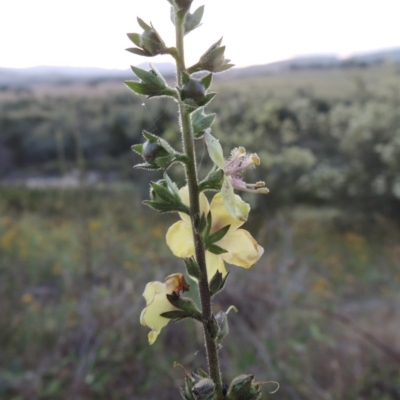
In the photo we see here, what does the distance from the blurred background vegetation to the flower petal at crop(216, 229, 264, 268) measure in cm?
50

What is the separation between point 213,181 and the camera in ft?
3.01

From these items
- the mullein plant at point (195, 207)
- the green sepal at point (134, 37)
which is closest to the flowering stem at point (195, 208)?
the mullein plant at point (195, 207)

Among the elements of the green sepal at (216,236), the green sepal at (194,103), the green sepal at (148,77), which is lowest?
the green sepal at (216,236)

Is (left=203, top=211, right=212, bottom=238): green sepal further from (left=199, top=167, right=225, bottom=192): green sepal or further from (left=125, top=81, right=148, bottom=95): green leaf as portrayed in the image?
(left=125, top=81, right=148, bottom=95): green leaf

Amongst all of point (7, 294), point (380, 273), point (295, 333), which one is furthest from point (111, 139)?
point (295, 333)

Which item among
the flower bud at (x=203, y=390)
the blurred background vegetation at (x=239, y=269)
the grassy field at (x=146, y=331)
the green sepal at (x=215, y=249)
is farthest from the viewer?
the blurred background vegetation at (x=239, y=269)

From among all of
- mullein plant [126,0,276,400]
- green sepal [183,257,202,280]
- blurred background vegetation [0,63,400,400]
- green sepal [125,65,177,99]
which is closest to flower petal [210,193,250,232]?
mullein plant [126,0,276,400]

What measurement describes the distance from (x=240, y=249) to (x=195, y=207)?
0.14m

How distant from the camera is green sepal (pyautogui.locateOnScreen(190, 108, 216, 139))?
924mm

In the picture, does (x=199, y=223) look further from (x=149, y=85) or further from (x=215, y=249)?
(x=149, y=85)

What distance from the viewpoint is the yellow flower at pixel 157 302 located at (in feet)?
3.14

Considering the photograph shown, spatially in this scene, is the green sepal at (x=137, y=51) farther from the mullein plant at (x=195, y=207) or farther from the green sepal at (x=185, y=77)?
the green sepal at (x=185, y=77)

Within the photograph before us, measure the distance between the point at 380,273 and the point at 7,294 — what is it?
5.45 m

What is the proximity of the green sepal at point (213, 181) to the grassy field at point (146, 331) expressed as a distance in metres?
1.62
